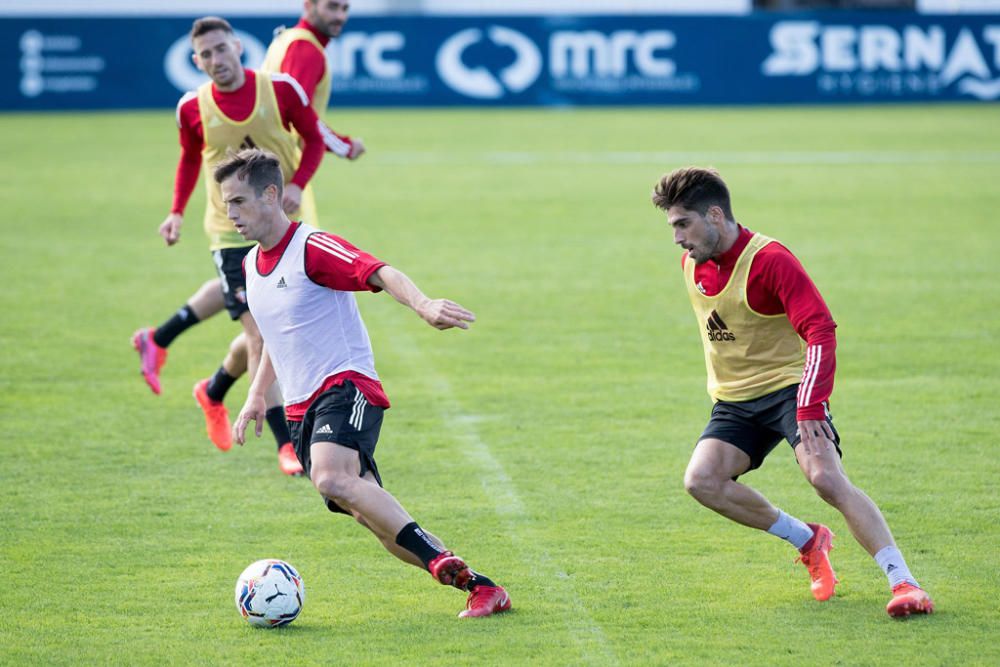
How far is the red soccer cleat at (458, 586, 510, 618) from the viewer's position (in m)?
5.69

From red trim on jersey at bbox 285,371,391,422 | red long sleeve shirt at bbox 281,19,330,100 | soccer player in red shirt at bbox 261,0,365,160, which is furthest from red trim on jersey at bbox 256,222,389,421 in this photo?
red long sleeve shirt at bbox 281,19,330,100

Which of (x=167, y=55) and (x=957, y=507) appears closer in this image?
(x=957, y=507)

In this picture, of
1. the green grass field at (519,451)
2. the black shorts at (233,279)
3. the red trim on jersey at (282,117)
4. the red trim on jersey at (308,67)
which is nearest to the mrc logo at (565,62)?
the green grass field at (519,451)

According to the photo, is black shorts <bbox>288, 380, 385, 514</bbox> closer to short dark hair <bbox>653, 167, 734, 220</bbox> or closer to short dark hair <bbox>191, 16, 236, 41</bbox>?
short dark hair <bbox>653, 167, 734, 220</bbox>

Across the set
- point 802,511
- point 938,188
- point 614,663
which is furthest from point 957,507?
point 938,188

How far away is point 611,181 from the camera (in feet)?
65.8

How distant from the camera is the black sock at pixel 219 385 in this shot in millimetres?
8586

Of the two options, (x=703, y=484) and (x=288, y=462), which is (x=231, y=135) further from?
(x=703, y=484)

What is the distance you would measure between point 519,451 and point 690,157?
1414 centimetres

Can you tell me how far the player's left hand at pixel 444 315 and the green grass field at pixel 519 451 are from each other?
1244 millimetres

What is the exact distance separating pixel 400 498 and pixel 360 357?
169cm

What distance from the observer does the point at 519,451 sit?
27.2 ft

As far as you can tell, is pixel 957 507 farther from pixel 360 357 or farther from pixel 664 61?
pixel 664 61

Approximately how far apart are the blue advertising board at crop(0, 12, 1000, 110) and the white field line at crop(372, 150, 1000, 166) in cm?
687
